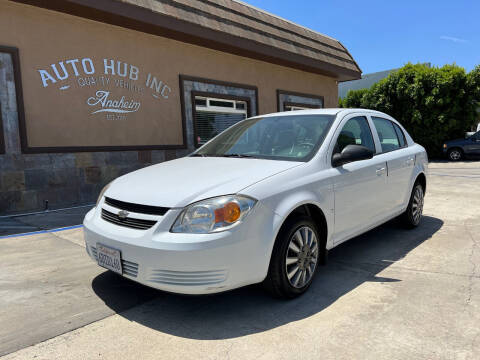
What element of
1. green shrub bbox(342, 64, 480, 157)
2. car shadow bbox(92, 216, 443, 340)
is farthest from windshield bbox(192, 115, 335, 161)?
green shrub bbox(342, 64, 480, 157)

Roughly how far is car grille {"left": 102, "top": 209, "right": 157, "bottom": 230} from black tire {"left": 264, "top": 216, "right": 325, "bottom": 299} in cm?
96

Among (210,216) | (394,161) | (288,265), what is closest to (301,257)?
(288,265)

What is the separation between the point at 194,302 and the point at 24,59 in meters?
6.06

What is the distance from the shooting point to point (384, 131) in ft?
15.2

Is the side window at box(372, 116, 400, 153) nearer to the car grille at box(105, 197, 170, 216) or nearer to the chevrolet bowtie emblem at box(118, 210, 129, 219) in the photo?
the car grille at box(105, 197, 170, 216)

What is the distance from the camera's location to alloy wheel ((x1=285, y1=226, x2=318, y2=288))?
2941 mm

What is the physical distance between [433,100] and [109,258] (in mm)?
19200

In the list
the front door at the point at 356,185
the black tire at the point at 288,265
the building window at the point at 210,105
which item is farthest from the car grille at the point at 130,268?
the building window at the point at 210,105

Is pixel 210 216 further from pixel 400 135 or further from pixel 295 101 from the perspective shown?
pixel 295 101

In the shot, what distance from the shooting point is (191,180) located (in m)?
2.92

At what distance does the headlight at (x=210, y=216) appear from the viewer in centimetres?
253

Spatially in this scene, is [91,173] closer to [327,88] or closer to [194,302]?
[194,302]

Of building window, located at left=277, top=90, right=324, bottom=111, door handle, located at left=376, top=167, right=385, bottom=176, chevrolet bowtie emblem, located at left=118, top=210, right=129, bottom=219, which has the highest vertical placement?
building window, located at left=277, top=90, right=324, bottom=111

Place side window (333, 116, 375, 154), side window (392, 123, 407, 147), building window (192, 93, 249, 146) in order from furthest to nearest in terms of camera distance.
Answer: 1. building window (192, 93, 249, 146)
2. side window (392, 123, 407, 147)
3. side window (333, 116, 375, 154)
